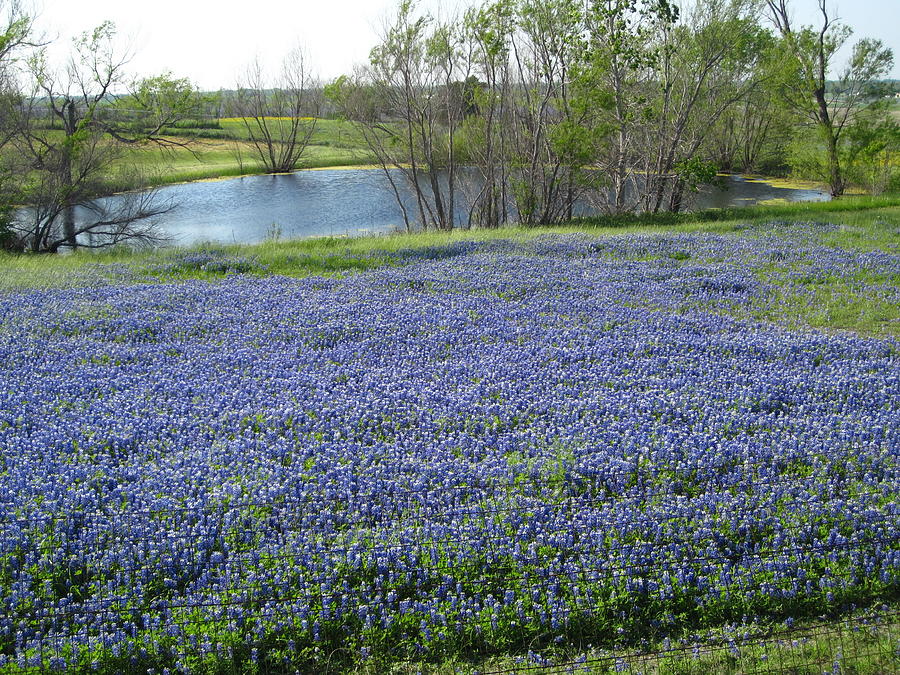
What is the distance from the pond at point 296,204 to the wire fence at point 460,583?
21.0m

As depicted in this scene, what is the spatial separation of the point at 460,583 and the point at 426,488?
3.44 feet

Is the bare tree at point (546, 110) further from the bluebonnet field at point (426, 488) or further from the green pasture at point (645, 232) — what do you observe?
the bluebonnet field at point (426, 488)

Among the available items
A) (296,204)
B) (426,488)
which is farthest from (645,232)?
(296,204)

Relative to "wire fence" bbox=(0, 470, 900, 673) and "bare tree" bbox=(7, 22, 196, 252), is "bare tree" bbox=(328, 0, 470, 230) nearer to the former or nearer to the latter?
"bare tree" bbox=(7, 22, 196, 252)

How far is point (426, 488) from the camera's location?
499cm

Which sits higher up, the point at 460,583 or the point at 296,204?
the point at 296,204

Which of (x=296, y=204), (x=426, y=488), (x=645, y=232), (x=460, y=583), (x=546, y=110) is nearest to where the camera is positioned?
(x=460, y=583)

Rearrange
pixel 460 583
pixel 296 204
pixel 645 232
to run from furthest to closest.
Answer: pixel 296 204 < pixel 645 232 < pixel 460 583

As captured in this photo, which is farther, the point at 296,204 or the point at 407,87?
the point at 296,204

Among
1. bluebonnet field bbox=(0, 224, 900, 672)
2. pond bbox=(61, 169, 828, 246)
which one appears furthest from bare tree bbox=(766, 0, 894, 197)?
bluebonnet field bbox=(0, 224, 900, 672)

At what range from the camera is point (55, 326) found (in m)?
9.20

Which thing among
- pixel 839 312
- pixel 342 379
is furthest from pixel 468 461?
pixel 839 312

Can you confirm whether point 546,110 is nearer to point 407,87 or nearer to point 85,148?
point 407,87

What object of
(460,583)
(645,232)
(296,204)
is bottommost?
(460,583)
